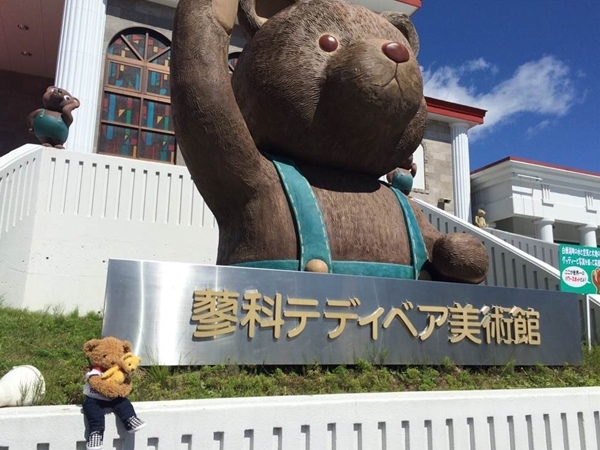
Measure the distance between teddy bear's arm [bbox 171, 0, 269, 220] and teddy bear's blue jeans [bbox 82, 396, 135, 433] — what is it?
164cm

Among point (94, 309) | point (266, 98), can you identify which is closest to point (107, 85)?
point (94, 309)

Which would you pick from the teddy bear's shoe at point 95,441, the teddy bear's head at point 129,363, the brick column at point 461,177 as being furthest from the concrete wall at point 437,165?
the teddy bear's shoe at point 95,441

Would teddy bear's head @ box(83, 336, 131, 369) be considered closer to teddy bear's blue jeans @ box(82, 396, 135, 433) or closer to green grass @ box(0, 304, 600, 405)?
teddy bear's blue jeans @ box(82, 396, 135, 433)

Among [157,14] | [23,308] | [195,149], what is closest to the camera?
[195,149]

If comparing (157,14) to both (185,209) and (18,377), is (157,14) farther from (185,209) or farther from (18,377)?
(18,377)

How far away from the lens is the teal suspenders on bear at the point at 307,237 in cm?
344

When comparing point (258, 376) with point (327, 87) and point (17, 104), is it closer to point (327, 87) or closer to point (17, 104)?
point (327, 87)

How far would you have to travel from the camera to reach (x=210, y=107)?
11.0 ft

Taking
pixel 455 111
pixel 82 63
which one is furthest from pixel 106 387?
pixel 455 111

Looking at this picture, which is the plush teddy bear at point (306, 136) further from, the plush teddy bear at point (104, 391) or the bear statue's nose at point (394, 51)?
the plush teddy bear at point (104, 391)

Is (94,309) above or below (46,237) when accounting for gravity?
below

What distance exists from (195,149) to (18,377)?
66.6 inches

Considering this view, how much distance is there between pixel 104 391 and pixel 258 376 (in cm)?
107

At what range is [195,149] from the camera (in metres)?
3.49
